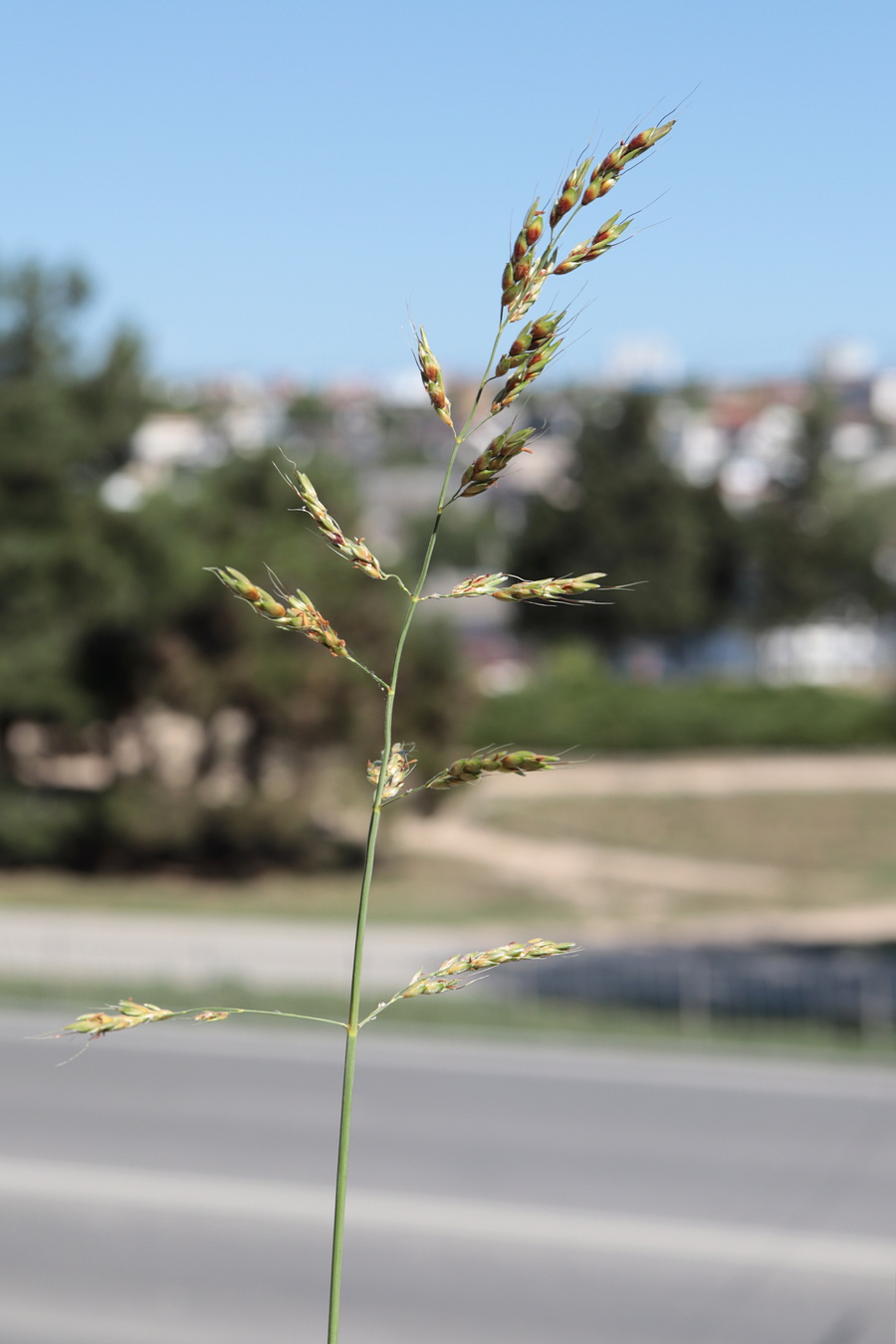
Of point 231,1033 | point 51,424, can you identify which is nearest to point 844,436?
point 51,424

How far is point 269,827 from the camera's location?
99.5 ft

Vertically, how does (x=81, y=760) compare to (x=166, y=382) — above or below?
below

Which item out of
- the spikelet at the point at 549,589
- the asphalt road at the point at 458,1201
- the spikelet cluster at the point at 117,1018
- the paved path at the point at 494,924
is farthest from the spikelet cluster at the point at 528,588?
the paved path at the point at 494,924

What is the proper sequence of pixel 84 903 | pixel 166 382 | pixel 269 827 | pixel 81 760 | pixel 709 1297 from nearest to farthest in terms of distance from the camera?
1. pixel 709 1297
2. pixel 84 903
3. pixel 269 827
4. pixel 166 382
5. pixel 81 760

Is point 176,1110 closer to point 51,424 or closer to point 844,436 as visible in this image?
point 51,424

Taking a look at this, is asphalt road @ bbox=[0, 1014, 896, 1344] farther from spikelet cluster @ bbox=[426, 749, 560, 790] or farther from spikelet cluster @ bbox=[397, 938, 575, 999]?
spikelet cluster @ bbox=[426, 749, 560, 790]

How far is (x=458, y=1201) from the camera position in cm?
1068

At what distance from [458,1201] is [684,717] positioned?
34745 millimetres

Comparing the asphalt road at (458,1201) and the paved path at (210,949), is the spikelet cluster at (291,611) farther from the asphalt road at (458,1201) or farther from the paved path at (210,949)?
the paved path at (210,949)

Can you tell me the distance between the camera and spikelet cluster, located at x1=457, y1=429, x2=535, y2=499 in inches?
63.7

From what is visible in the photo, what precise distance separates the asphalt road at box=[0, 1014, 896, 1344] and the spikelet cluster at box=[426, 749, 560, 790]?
7395 mm

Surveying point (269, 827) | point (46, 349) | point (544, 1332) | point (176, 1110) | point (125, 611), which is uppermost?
point (46, 349)

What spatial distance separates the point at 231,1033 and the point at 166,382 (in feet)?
67.6

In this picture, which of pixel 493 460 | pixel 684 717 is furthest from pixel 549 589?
pixel 684 717
